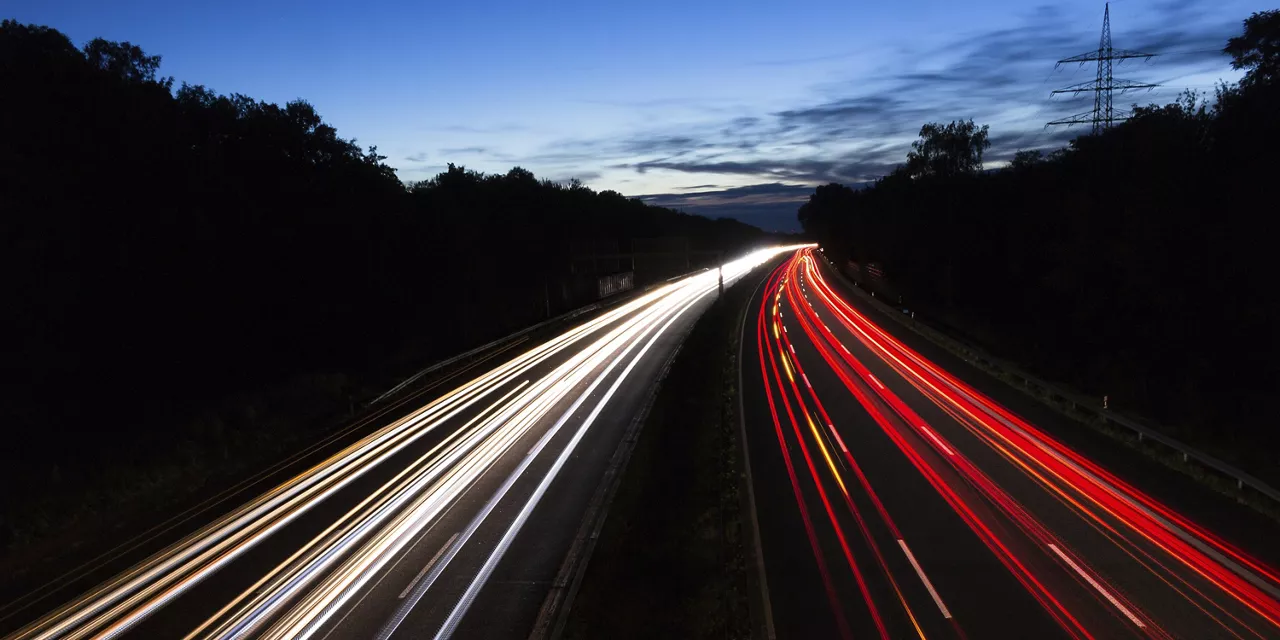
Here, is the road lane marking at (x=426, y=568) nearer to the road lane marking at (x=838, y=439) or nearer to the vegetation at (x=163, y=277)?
the vegetation at (x=163, y=277)

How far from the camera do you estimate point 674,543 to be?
14.5m

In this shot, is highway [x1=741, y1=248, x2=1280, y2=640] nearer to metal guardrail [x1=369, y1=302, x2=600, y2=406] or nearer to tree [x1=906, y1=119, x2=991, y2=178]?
metal guardrail [x1=369, y1=302, x2=600, y2=406]

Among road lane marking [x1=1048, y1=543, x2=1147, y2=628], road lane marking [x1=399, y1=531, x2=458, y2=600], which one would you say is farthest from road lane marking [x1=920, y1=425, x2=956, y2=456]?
road lane marking [x1=399, y1=531, x2=458, y2=600]

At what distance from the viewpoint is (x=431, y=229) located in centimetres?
6022

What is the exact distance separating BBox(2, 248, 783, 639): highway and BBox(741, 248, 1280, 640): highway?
4.47m

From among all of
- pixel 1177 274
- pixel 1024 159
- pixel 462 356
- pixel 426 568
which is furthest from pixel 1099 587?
pixel 1024 159

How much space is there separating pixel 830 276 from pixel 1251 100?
6395cm

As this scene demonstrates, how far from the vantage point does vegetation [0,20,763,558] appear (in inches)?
893

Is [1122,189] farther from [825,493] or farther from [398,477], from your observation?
[398,477]

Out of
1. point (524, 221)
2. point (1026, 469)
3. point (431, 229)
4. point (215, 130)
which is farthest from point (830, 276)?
point (1026, 469)

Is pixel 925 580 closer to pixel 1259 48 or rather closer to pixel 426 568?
pixel 426 568

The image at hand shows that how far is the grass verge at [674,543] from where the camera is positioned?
37.8ft

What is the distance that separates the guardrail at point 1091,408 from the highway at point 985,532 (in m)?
0.60

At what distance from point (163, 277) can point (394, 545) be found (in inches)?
1018
